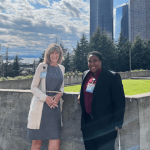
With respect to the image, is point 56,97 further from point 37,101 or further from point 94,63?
point 94,63

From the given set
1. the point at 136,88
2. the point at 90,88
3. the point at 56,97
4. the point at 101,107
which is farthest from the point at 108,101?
the point at 136,88

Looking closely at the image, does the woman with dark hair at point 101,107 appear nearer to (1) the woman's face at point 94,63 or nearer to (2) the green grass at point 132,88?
(1) the woman's face at point 94,63

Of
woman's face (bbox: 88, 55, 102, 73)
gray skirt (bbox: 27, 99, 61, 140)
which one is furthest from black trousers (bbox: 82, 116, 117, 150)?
woman's face (bbox: 88, 55, 102, 73)

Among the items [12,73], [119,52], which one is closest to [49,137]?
[12,73]

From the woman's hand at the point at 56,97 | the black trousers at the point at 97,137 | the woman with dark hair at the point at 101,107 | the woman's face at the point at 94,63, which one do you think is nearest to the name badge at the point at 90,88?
the woman with dark hair at the point at 101,107

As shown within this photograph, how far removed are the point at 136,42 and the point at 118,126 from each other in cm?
5346

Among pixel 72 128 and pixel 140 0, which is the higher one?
pixel 140 0

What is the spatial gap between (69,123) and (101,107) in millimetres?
1085

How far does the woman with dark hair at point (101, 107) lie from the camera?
2443 mm

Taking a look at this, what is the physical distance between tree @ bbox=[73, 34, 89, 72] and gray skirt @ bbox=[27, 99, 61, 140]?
45.0 meters

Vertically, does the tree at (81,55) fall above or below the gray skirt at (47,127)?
above

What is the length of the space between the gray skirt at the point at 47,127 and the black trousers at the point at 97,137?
544mm

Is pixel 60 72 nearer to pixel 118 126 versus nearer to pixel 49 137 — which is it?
pixel 49 137

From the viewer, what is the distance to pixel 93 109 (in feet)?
8.35
